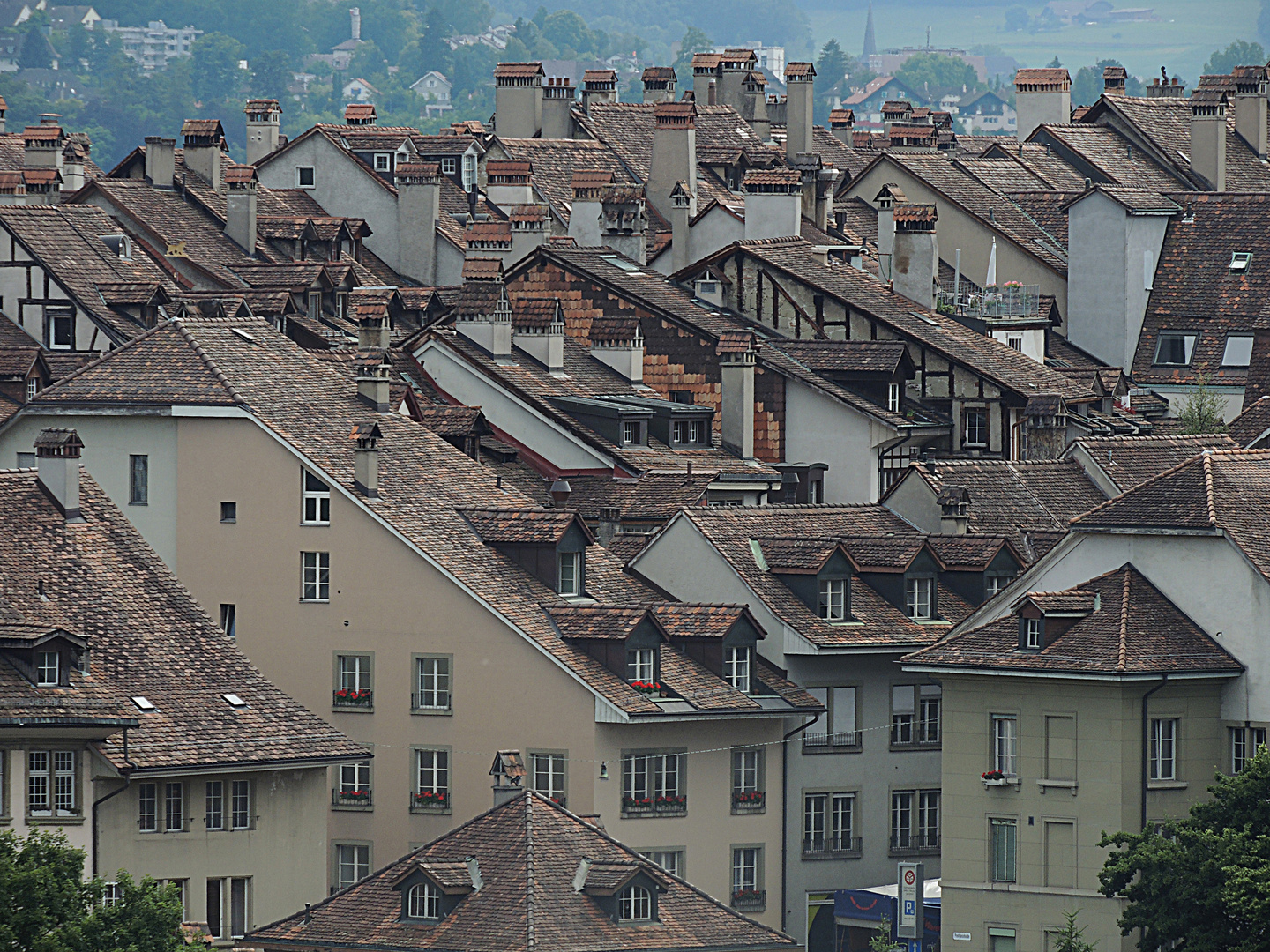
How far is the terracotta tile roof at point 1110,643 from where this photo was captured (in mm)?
88125

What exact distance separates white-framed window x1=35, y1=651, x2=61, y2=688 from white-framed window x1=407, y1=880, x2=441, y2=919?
8496 mm

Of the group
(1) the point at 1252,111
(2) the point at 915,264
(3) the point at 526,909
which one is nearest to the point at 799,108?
(1) the point at 1252,111

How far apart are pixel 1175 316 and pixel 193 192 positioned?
3402 cm

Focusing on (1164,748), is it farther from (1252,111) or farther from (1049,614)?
(1252,111)

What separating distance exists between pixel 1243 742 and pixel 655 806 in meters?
13.7

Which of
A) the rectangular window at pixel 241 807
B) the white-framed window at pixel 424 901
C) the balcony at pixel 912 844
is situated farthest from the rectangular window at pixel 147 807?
the balcony at pixel 912 844

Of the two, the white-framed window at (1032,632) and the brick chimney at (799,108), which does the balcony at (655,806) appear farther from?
the brick chimney at (799,108)

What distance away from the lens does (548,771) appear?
9081cm

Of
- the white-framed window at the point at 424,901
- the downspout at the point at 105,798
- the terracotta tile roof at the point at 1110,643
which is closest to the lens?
the white-framed window at the point at 424,901

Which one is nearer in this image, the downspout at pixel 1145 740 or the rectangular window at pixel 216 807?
the rectangular window at pixel 216 807

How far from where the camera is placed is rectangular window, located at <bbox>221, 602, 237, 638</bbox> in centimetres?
9431

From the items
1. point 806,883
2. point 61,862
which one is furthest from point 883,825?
point 61,862

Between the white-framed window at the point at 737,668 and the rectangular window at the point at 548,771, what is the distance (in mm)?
5608

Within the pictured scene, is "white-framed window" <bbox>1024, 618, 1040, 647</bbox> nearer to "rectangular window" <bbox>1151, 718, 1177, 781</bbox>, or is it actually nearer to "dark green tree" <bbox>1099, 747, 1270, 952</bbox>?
"rectangular window" <bbox>1151, 718, 1177, 781</bbox>
